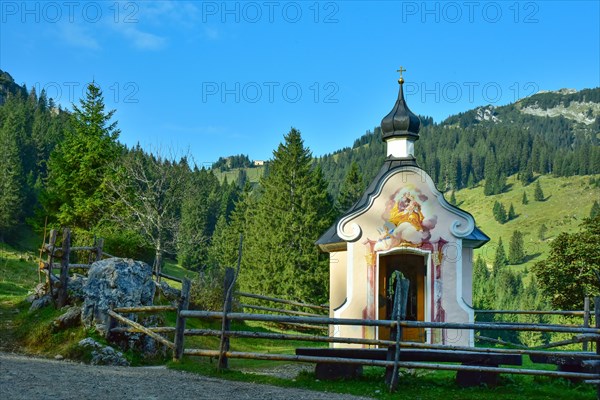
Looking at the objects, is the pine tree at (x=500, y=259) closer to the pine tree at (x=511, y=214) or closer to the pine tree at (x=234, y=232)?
the pine tree at (x=511, y=214)

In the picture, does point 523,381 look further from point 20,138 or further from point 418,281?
point 20,138

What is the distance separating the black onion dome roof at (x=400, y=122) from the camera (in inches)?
739

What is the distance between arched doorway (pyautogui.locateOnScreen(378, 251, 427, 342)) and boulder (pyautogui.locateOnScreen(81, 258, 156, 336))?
6392 mm

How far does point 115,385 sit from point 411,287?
10611mm

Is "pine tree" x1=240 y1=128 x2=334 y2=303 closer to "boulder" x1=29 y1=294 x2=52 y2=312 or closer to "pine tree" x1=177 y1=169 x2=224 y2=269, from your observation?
"pine tree" x1=177 y1=169 x2=224 y2=269

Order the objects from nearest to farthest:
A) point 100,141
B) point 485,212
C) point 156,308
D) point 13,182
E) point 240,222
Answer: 1. point 156,308
2. point 100,141
3. point 240,222
4. point 13,182
5. point 485,212

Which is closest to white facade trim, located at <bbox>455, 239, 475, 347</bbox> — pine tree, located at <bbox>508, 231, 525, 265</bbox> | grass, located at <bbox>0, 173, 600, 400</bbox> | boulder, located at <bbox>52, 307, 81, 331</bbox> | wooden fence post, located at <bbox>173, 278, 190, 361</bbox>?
grass, located at <bbox>0, 173, 600, 400</bbox>

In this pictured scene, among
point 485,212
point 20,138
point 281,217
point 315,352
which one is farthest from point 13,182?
point 485,212

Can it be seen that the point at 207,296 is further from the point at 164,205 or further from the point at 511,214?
the point at 511,214

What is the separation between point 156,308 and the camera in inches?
459

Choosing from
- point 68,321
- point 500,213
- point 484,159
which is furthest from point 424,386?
point 484,159

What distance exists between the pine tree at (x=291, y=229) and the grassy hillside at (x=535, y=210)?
82.0m

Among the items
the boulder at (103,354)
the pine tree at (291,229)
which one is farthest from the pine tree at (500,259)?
the boulder at (103,354)

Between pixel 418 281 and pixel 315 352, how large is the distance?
6812 mm
